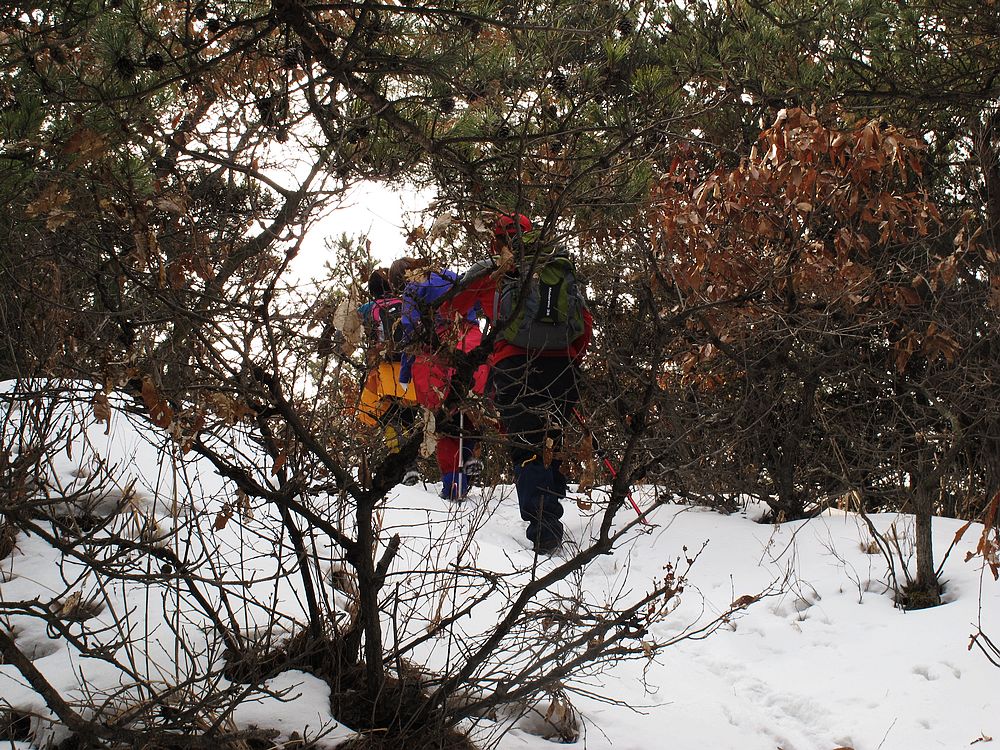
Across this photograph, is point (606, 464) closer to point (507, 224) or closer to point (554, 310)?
point (554, 310)

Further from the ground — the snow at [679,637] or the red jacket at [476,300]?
the red jacket at [476,300]

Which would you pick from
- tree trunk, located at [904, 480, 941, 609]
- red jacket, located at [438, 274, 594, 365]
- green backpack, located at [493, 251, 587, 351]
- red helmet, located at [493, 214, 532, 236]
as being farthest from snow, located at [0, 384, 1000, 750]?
green backpack, located at [493, 251, 587, 351]

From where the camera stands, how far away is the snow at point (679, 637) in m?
A: 2.63

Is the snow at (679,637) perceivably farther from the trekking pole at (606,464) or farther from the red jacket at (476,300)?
the red jacket at (476,300)

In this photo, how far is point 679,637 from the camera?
123 inches

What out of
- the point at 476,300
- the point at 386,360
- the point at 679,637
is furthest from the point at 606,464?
the point at 386,360

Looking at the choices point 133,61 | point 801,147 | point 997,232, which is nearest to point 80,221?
point 133,61

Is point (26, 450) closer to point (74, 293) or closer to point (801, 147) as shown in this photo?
point (74, 293)

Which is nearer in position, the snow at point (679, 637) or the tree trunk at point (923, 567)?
the snow at point (679, 637)

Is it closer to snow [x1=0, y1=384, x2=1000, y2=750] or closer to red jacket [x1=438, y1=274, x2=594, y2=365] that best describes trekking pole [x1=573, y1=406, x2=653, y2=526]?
snow [x1=0, y1=384, x2=1000, y2=750]

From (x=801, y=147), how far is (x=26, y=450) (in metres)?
3.19

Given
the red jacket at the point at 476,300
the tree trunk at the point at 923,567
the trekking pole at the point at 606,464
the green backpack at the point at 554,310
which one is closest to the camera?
the red jacket at the point at 476,300

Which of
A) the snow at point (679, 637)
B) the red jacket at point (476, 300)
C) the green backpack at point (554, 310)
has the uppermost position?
the green backpack at point (554, 310)

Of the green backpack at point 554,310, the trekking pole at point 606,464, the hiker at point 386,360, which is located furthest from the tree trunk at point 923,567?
the hiker at point 386,360
